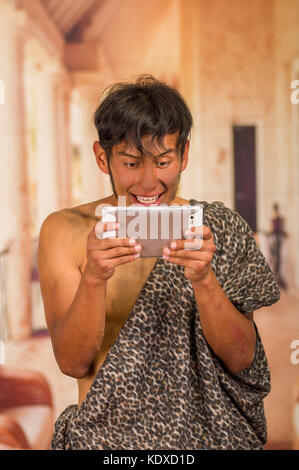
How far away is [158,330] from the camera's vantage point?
119 cm

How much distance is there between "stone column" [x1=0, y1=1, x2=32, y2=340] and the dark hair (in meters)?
1.25

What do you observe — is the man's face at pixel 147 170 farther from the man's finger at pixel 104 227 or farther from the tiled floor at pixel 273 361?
the tiled floor at pixel 273 361

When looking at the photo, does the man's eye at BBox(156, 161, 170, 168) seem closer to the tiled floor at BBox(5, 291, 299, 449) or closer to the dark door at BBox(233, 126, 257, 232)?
the dark door at BBox(233, 126, 257, 232)

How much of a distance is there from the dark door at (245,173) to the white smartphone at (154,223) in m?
1.49

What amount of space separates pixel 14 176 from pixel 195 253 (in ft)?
5.09

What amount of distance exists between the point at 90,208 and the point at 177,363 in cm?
46

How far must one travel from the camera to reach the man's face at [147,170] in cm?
111

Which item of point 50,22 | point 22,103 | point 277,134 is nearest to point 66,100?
point 22,103

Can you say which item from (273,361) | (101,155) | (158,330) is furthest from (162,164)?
(273,361)

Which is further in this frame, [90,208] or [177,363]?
[90,208]

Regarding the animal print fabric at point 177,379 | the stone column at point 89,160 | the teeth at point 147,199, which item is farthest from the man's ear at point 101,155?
the stone column at point 89,160

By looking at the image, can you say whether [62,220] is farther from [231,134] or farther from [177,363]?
[231,134]

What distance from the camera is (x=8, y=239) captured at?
7.74 ft
